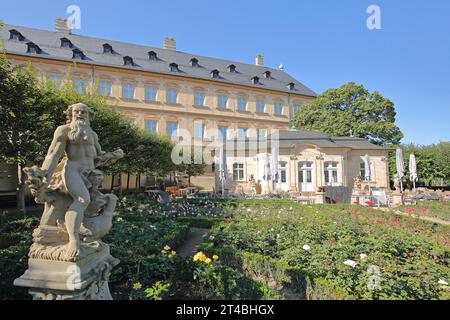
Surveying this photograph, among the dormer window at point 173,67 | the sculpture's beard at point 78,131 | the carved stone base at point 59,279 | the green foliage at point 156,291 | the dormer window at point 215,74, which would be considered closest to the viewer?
the carved stone base at point 59,279

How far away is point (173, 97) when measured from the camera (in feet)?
97.0

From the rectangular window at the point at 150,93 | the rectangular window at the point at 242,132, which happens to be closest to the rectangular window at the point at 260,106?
the rectangular window at the point at 242,132

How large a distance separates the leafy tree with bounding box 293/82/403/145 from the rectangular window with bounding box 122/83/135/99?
2134 centimetres

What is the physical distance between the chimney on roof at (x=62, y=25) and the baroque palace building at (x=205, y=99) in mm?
114

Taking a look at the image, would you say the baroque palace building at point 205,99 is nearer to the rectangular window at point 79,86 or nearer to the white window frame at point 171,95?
the white window frame at point 171,95

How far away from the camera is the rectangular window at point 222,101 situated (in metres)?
31.5

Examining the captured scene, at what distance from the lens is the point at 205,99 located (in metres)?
31.0

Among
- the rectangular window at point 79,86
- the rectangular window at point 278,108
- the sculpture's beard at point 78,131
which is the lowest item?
the sculpture's beard at point 78,131

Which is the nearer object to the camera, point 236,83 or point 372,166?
point 372,166

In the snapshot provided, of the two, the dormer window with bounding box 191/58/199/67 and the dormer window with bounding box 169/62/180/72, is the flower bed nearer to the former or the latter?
the dormer window with bounding box 169/62/180/72

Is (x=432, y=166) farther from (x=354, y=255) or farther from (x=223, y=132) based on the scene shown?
(x=354, y=255)

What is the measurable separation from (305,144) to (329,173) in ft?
11.7

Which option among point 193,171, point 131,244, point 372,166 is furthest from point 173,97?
point 131,244
